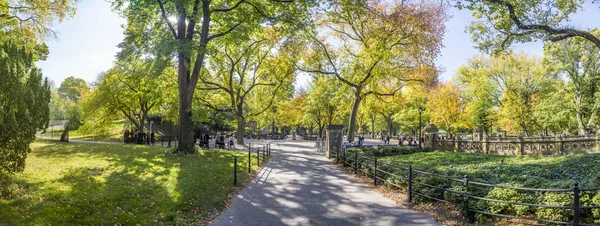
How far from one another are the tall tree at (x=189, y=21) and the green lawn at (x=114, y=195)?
5.41 metres

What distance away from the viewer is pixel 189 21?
711 inches

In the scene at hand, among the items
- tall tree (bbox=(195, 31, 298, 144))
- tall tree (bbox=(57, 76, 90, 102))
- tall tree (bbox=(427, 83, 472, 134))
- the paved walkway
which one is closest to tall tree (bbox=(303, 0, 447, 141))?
tall tree (bbox=(195, 31, 298, 144))

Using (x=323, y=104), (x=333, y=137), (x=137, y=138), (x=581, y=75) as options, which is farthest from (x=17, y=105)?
(x=581, y=75)

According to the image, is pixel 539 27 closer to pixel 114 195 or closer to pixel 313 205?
pixel 313 205

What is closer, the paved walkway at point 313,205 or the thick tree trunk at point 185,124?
the paved walkway at point 313,205

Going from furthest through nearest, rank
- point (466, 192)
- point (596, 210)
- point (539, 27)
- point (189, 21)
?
point (189, 21) < point (539, 27) < point (466, 192) < point (596, 210)

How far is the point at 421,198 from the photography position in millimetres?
9031

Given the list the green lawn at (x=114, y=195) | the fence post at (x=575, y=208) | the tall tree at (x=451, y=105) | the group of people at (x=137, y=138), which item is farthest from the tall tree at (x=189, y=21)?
the tall tree at (x=451, y=105)

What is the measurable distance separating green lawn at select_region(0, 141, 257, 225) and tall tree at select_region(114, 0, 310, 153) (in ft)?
17.7

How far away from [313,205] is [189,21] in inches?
533

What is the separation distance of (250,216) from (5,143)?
502cm

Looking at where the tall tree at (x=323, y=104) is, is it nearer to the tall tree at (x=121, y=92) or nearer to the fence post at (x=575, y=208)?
the tall tree at (x=121, y=92)

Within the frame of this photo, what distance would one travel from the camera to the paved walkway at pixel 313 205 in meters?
7.48

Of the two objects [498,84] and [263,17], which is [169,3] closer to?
[263,17]
